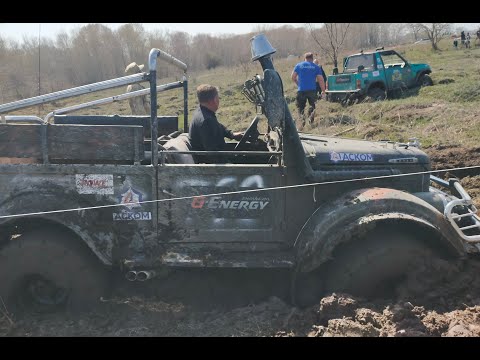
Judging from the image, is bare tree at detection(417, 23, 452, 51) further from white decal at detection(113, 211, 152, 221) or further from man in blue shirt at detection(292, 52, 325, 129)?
white decal at detection(113, 211, 152, 221)

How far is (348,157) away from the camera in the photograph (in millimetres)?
4105

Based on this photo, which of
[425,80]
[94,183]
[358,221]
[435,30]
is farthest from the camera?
[435,30]

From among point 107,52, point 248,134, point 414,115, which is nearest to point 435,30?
point 107,52

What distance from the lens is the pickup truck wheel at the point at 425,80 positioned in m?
16.0

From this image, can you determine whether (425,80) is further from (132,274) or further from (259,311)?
(132,274)

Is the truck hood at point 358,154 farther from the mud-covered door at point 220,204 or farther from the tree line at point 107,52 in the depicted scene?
the tree line at point 107,52

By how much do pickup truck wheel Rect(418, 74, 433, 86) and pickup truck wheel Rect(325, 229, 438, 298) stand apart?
13.7 m

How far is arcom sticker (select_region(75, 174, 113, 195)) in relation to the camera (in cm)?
373

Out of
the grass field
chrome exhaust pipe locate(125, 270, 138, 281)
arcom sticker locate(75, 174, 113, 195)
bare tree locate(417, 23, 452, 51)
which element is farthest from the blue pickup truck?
bare tree locate(417, 23, 452, 51)

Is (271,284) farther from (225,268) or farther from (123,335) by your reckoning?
(123,335)

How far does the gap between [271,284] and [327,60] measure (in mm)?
24676

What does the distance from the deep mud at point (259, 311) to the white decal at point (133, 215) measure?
64 centimetres

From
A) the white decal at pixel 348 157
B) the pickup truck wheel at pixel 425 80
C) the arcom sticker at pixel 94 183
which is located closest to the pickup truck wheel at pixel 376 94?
the pickup truck wheel at pixel 425 80

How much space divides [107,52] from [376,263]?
1036 inches
